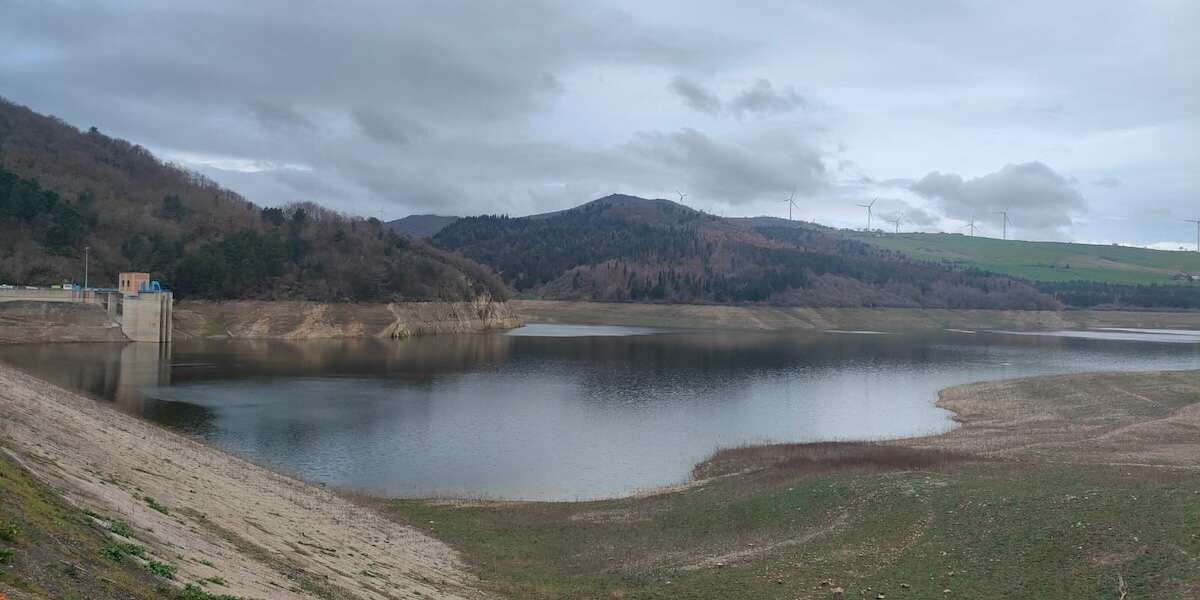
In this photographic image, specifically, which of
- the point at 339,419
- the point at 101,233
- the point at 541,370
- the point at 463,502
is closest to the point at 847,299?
the point at 541,370

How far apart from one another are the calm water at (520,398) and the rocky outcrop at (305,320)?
440cm

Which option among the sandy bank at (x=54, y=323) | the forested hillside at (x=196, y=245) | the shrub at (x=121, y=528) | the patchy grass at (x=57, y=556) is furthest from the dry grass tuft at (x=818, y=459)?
the forested hillside at (x=196, y=245)

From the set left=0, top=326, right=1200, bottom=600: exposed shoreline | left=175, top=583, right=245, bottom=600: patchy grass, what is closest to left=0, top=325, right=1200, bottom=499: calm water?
left=0, top=326, right=1200, bottom=600: exposed shoreline

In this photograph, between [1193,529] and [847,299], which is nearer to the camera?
[1193,529]

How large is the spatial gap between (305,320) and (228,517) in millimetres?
75614

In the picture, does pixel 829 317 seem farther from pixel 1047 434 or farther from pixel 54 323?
pixel 54 323

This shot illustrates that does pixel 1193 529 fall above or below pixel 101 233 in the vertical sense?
below

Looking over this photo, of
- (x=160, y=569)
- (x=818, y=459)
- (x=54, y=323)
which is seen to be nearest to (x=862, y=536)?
(x=818, y=459)

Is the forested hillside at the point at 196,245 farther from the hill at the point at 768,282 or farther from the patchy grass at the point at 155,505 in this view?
the patchy grass at the point at 155,505

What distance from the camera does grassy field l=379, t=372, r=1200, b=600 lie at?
13.2 metres

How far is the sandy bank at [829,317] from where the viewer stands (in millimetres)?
132875

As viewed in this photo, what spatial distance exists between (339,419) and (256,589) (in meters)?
27.6

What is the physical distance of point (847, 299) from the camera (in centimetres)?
15088

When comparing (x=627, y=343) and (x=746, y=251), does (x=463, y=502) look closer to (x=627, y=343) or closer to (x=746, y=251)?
(x=627, y=343)
